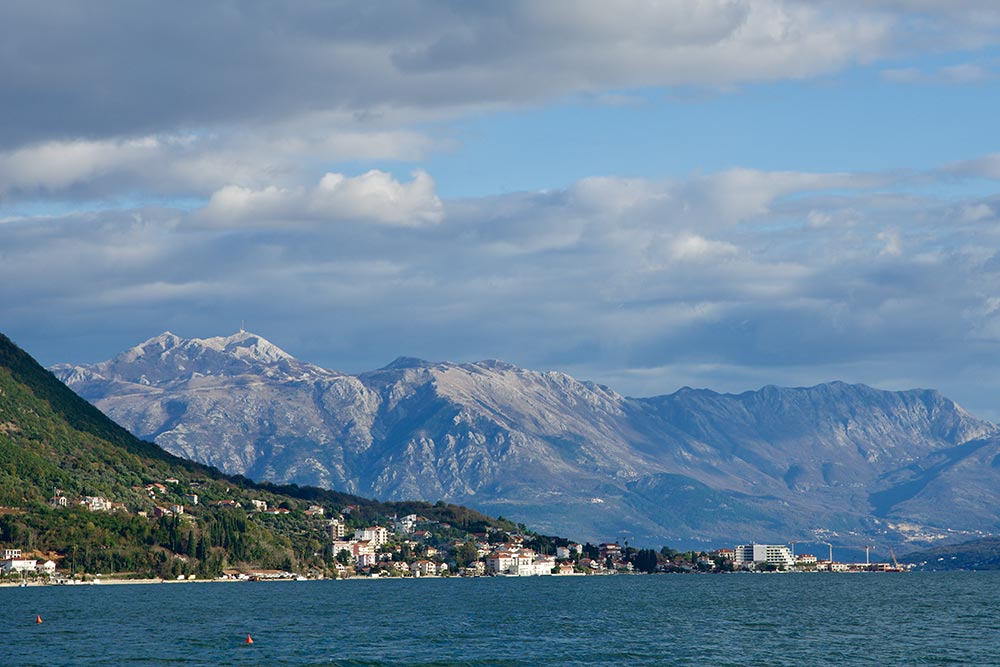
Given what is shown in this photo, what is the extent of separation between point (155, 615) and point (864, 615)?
317 ft

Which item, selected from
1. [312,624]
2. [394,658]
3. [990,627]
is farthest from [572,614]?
[394,658]

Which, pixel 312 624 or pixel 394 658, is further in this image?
pixel 312 624

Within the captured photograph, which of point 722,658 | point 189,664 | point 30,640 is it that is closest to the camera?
point 189,664

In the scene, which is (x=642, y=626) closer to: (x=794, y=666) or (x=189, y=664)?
(x=794, y=666)

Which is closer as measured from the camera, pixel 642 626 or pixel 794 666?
pixel 794 666

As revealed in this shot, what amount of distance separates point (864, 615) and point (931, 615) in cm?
910

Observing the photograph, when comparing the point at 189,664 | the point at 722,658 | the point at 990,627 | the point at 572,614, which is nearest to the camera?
the point at 189,664

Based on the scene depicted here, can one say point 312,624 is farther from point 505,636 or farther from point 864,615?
point 864,615

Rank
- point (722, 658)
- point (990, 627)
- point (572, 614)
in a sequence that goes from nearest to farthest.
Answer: point (722, 658)
point (990, 627)
point (572, 614)

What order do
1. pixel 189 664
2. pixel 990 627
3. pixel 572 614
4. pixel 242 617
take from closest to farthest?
pixel 189 664
pixel 990 627
pixel 242 617
pixel 572 614

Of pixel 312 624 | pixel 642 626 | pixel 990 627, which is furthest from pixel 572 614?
pixel 990 627

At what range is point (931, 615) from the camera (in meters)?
196

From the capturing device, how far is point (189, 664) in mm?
124438

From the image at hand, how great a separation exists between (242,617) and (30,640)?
38.2 m
